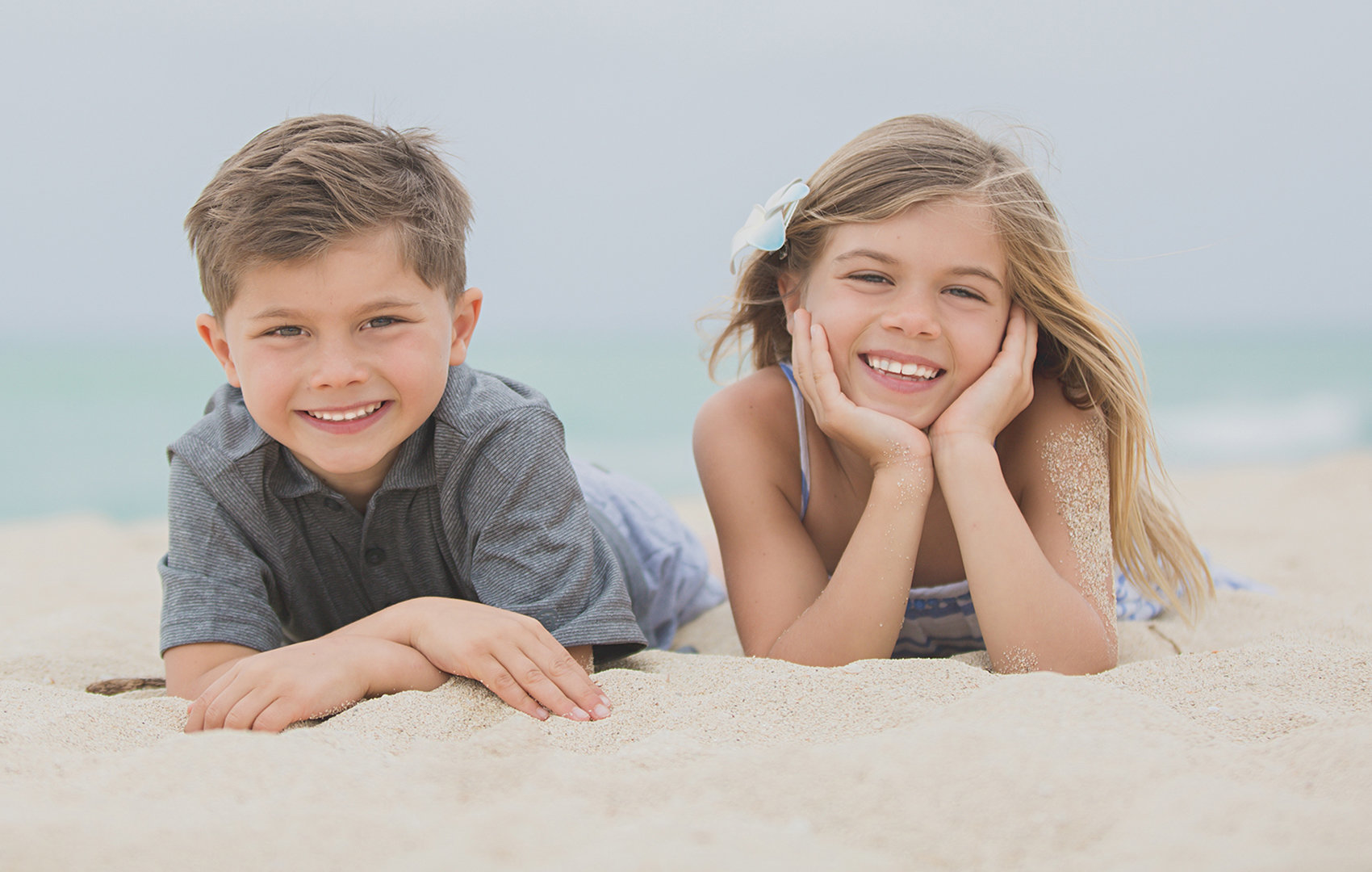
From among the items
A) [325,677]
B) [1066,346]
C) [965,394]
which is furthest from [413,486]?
[1066,346]

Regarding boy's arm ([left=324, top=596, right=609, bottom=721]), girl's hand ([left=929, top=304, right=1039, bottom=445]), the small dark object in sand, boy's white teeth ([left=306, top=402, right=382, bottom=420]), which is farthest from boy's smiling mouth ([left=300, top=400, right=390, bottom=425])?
girl's hand ([left=929, top=304, right=1039, bottom=445])

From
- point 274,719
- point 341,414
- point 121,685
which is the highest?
point 341,414

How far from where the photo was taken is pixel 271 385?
2248 millimetres

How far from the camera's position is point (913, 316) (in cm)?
251

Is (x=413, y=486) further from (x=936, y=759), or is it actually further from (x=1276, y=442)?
(x=1276, y=442)

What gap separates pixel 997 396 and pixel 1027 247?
0.42 metres

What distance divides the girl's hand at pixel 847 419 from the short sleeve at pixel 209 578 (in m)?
1.44

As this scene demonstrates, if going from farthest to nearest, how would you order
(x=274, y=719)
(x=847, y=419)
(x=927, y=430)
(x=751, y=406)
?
(x=751, y=406) < (x=927, y=430) < (x=847, y=419) < (x=274, y=719)

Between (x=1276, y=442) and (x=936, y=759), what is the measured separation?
15910mm

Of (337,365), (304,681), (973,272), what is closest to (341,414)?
(337,365)

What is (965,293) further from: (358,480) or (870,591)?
(358,480)

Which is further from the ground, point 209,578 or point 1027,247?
point 1027,247

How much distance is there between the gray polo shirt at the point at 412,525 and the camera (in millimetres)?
2369

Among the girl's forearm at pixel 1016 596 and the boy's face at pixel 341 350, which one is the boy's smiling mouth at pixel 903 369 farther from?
the boy's face at pixel 341 350
